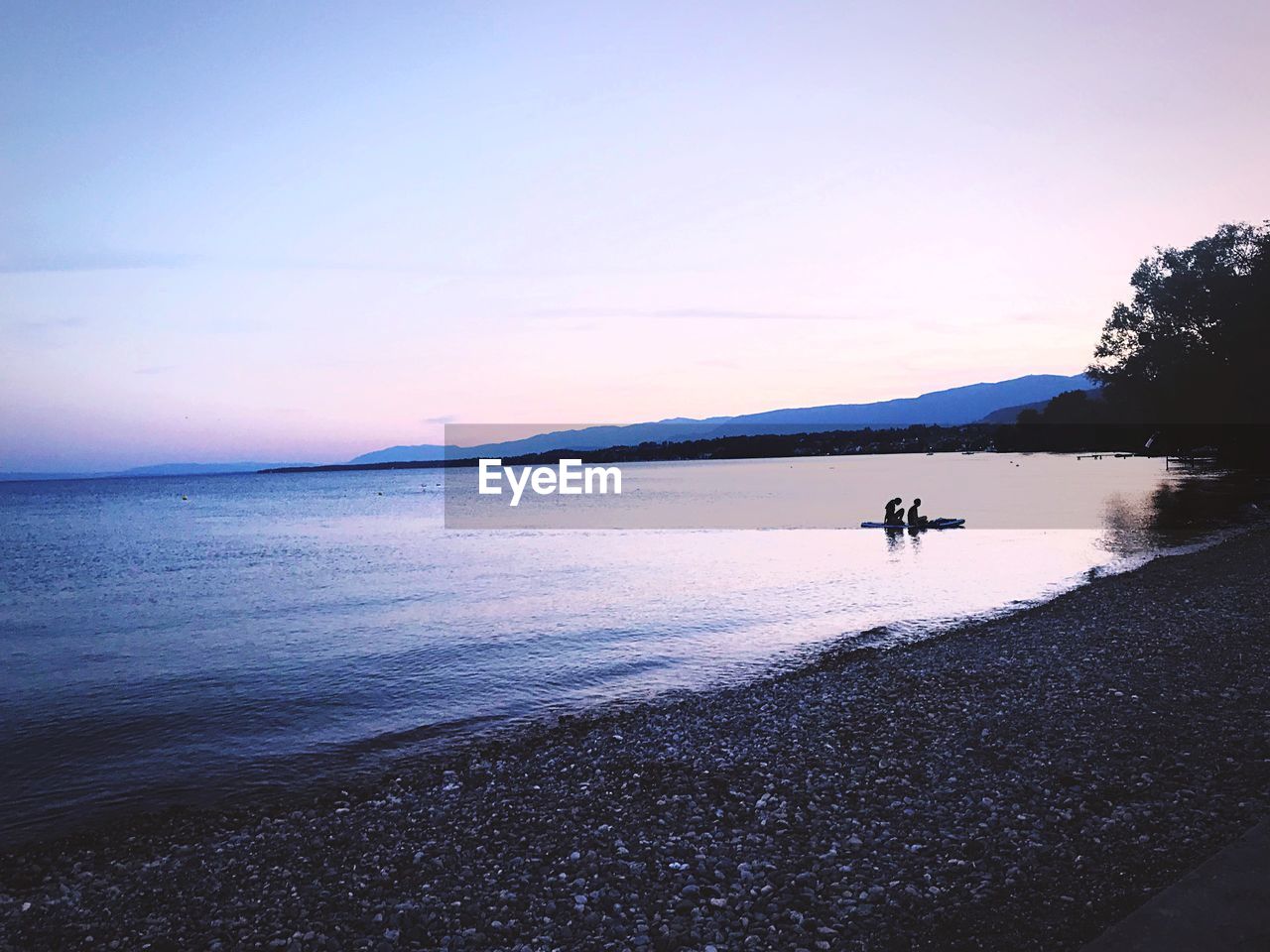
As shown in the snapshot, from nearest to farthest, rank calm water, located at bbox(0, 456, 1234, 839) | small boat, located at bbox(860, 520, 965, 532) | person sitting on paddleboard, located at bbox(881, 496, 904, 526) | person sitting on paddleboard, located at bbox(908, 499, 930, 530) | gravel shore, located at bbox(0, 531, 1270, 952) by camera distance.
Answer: gravel shore, located at bbox(0, 531, 1270, 952)
calm water, located at bbox(0, 456, 1234, 839)
person sitting on paddleboard, located at bbox(908, 499, 930, 530)
small boat, located at bbox(860, 520, 965, 532)
person sitting on paddleboard, located at bbox(881, 496, 904, 526)

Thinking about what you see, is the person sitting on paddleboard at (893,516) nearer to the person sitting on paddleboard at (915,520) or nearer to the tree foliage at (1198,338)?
the person sitting on paddleboard at (915,520)

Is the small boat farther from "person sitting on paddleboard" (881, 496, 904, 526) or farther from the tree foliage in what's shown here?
the tree foliage

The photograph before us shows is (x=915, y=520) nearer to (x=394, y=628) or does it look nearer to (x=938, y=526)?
(x=938, y=526)

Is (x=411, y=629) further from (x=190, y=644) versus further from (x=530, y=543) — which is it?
(x=530, y=543)

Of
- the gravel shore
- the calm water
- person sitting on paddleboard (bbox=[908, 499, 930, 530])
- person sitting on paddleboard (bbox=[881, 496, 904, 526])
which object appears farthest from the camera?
person sitting on paddleboard (bbox=[881, 496, 904, 526])

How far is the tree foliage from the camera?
5594 centimetres

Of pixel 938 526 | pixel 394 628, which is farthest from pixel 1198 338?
pixel 394 628

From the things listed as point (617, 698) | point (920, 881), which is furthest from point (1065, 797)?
point (617, 698)

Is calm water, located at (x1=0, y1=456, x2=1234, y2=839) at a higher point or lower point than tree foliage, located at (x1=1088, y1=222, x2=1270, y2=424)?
lower

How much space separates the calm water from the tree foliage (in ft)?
49.9

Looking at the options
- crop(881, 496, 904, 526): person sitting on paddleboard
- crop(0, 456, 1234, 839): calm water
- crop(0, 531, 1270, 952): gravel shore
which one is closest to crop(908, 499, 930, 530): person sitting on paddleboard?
crop(881, 496, 904, 526): person sitting on paddleboard

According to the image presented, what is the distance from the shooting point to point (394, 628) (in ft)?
83.6

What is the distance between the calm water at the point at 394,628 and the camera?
14.3 m

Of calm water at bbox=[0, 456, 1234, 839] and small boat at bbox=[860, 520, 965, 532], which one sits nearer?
calm water at bbox=[0, 456, 1234, 839]
